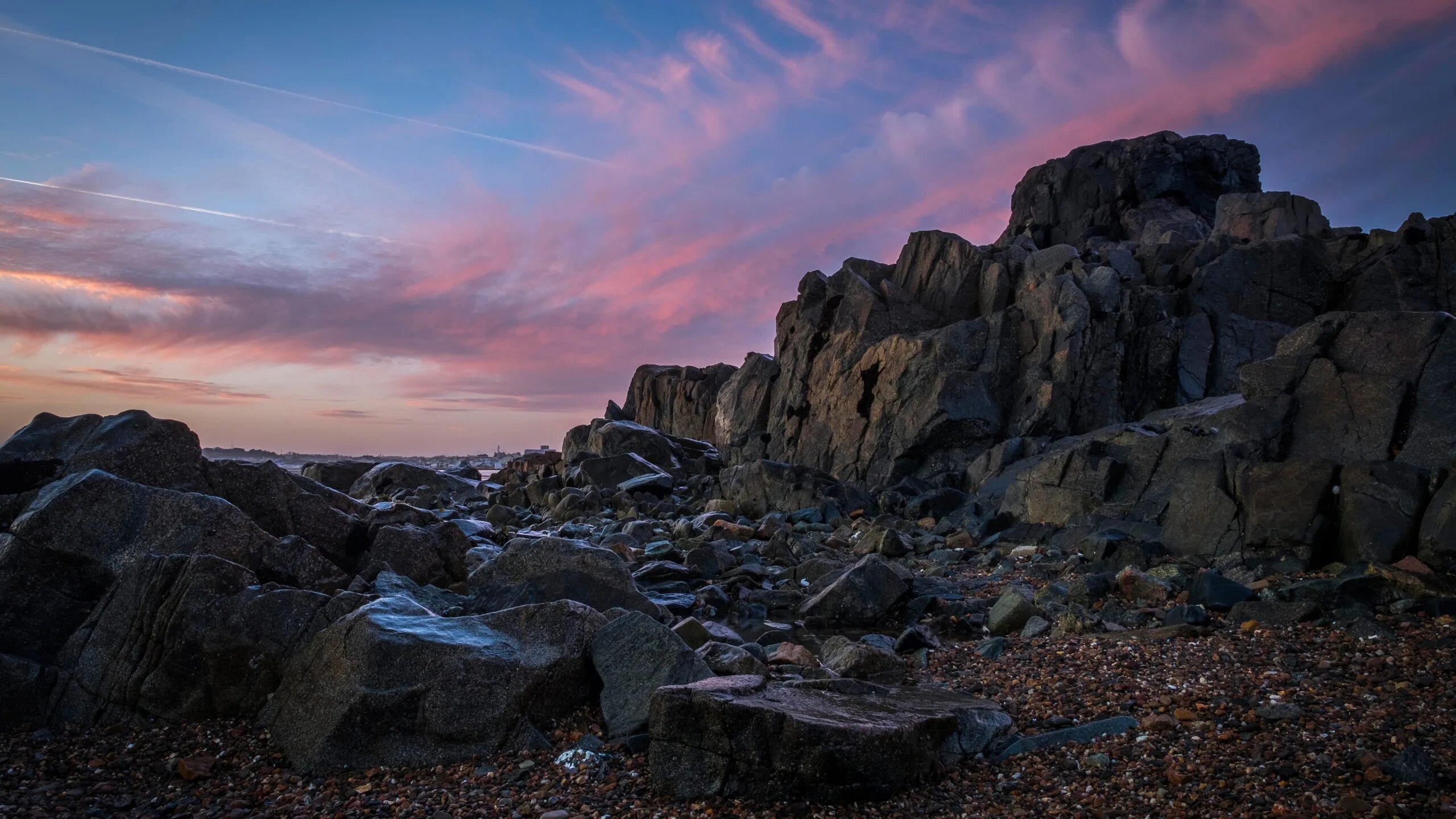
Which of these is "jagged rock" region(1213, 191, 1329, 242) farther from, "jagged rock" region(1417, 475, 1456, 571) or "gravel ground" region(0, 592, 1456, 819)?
"gravel ground" region(0, 592, 1456, 819)

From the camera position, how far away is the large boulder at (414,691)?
674 cm

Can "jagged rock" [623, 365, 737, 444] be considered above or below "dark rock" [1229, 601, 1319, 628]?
above

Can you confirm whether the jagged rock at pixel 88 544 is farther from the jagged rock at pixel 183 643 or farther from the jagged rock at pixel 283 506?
the jagged rock at pixel 283 506

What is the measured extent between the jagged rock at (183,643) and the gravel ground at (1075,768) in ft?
0.90

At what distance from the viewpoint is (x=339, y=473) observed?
38.4 meters

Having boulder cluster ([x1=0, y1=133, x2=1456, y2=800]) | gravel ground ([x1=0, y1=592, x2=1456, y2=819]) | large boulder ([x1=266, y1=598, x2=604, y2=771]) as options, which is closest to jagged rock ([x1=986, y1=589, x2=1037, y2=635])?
boulder cluster ([x1=0, y1=133, x2=1456, y2=800])

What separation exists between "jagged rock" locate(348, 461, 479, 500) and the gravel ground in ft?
95.0

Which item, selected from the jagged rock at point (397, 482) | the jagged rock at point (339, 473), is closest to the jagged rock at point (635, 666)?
the jagged rock at point (397, 482)

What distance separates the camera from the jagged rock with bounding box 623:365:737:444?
53969 mm

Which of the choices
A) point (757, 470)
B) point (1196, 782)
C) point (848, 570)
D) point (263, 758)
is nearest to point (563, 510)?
point (757, 470)

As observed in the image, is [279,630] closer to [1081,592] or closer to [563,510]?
[1081,592]

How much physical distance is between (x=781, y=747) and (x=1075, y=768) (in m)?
2.35

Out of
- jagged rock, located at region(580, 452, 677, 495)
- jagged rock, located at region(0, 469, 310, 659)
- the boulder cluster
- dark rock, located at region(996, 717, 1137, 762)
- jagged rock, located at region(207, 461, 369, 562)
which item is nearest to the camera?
dark rock, located at region(996, 717, 1137, 762)

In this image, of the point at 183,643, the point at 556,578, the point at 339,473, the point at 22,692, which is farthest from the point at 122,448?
the point at 339,473
